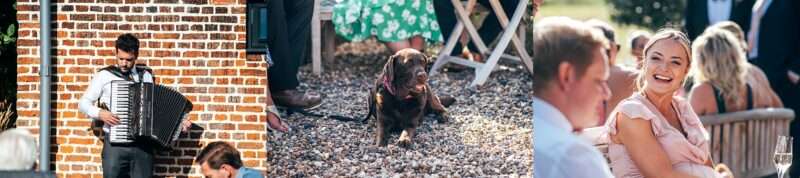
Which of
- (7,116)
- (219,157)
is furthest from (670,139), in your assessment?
(7,116)

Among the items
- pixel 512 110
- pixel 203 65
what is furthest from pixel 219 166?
pixel 512 110

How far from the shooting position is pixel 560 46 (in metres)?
8.91

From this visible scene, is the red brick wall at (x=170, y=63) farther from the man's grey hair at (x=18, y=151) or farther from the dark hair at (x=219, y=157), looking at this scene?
the dark hair at (x=219, y=157)

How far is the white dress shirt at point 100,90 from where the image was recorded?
8703mm

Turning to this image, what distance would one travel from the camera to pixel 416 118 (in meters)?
9.01

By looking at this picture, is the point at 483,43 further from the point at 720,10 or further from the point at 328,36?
the point at 720,10

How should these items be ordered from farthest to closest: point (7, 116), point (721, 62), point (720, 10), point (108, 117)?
point (7, 116), point (721, 62), point (720, 10), point (108, 117)

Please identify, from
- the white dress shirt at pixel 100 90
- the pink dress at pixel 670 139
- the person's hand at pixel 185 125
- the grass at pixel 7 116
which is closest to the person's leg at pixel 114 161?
the white dress shirt at pixel 100 90

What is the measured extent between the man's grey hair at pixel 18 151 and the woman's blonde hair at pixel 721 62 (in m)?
3.84

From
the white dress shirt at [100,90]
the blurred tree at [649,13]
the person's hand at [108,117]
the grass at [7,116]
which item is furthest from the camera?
the grass at [7,116]

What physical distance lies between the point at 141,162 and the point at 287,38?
1.10m

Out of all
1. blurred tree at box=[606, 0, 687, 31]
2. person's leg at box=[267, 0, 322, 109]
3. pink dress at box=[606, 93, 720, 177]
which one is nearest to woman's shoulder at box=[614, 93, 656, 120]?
pink dress at box=[606, 93, 720, 177]

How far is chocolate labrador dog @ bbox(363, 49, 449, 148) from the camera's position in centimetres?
894

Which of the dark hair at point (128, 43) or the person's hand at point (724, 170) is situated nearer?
the dark hair at point (128, 43)
